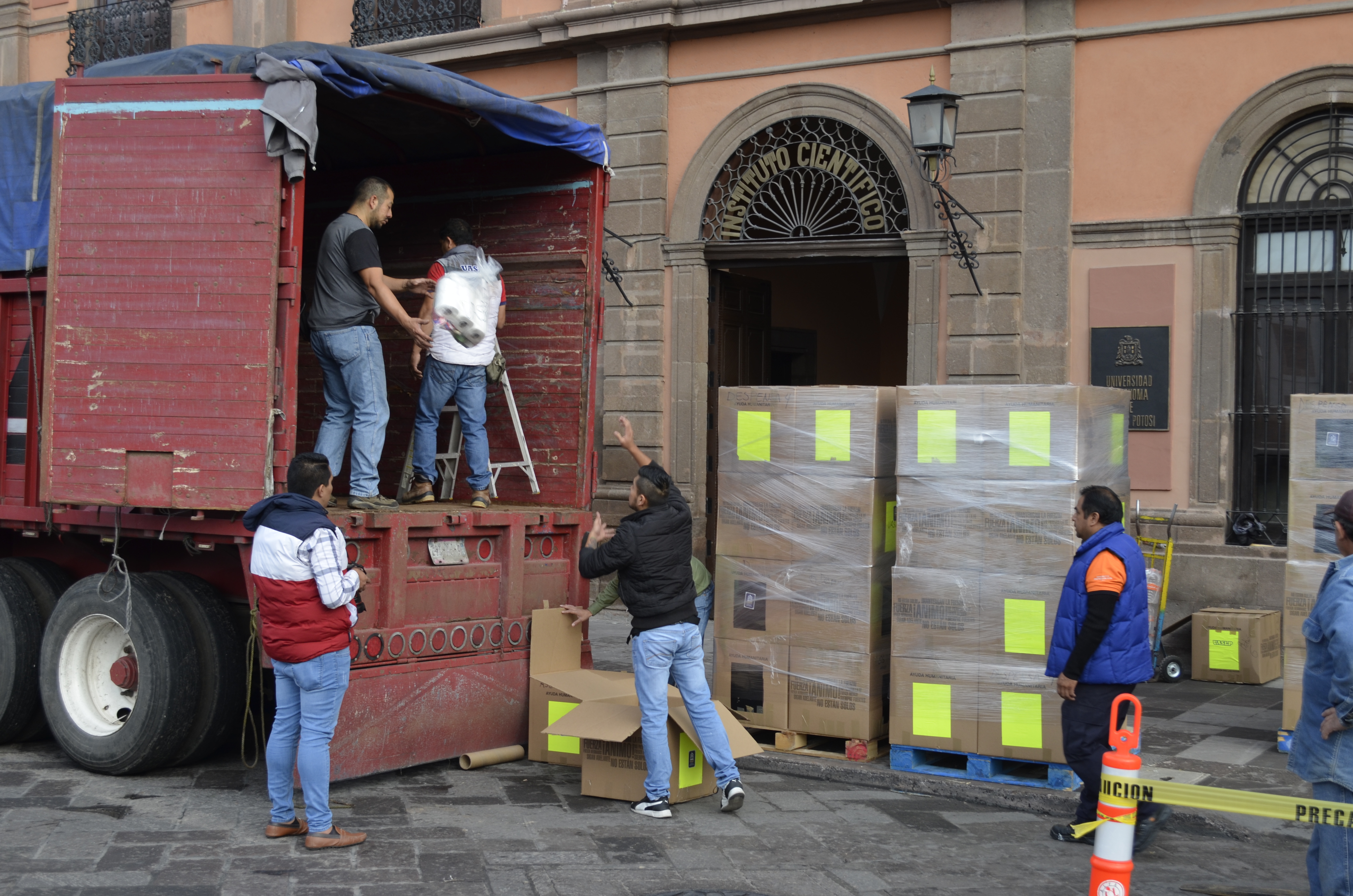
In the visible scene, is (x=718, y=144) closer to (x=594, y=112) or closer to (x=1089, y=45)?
(x=594, y=112)

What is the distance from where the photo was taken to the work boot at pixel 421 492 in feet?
25.1

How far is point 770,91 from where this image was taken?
40.3 feet

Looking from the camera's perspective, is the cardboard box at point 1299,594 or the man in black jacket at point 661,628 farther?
the cardboard box at point 1299,594

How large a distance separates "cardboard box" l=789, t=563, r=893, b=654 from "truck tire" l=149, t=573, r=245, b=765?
2809 millimetres

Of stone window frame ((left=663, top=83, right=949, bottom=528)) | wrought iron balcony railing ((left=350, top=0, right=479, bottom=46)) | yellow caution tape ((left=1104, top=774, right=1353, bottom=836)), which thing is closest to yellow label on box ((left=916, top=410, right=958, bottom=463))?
yellow caution tape ((left=1104, top=774, right=1353, bottom=836))

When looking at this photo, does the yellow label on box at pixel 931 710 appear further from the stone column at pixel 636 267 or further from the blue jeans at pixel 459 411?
the stone column at pixel 636 267

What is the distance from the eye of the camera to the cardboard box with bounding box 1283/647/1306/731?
24.2 feet

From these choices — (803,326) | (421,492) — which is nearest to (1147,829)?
(421,492)

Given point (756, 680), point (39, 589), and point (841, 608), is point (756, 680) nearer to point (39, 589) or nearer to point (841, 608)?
point (841, 608)

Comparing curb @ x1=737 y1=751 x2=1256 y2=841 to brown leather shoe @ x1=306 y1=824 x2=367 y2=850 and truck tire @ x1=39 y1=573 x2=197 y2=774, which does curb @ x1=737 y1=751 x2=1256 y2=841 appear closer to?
brown leather shoe @ x1=306 y1=824 x2=367 y2=850

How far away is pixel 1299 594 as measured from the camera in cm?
747

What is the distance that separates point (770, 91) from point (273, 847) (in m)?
8.78

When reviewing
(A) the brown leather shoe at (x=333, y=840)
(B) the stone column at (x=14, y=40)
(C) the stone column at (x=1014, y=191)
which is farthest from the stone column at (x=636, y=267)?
(B) the stone column at (x=14, y=40)

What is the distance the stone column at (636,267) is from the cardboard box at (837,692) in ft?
18.5
